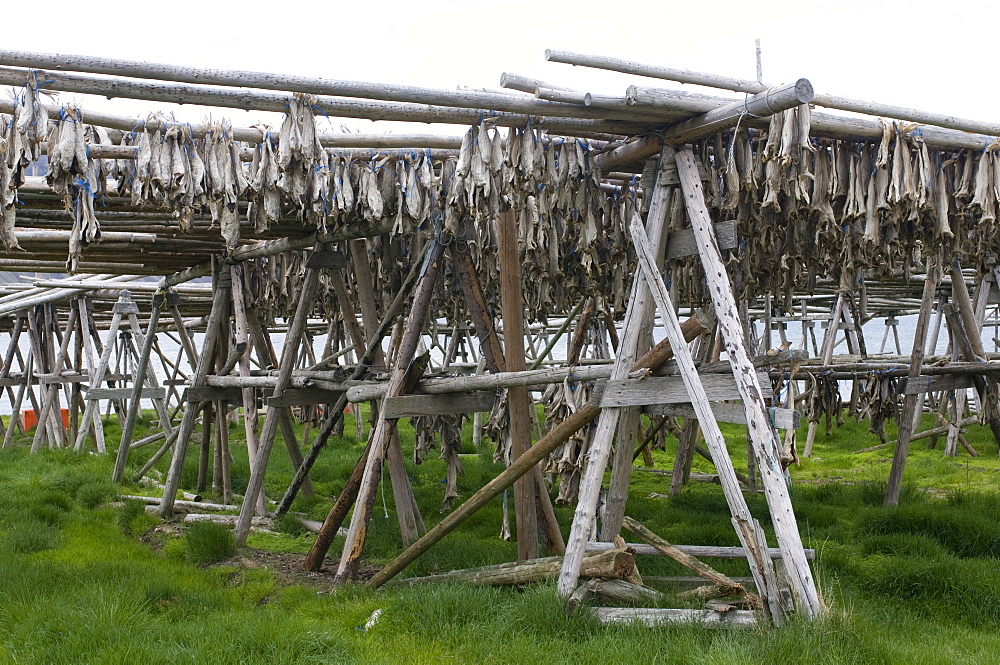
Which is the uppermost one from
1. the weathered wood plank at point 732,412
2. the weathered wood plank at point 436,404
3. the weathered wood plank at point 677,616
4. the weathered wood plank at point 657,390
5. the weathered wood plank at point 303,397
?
the weathered wood plank at point 657,390

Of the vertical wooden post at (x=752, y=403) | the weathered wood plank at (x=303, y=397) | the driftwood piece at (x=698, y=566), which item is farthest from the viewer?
the weathered wood plank at (x=303, y=397)

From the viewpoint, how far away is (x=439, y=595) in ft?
17.4

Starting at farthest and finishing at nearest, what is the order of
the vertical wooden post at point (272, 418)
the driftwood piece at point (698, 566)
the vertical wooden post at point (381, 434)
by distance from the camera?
the vertical wooden post at point (272, 418) < the vertical wooden post at point (381, 434) < the driftwood piece at point (698, 566)

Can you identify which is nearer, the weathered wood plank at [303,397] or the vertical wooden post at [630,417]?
the vertical wooden post at [630,417]

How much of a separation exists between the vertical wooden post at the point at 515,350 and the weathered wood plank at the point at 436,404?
0.22 meters

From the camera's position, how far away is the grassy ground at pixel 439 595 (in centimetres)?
445

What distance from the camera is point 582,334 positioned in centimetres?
909

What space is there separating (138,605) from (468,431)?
451 inches

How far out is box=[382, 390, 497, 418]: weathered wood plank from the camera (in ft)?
21.0

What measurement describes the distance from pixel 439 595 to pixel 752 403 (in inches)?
87.0

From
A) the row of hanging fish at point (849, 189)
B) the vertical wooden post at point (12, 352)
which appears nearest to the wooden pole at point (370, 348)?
the row of hanging fish at point (849, 189)

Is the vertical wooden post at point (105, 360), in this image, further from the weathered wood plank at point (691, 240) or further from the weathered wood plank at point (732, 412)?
the weathered wood plank at point (691, 240)

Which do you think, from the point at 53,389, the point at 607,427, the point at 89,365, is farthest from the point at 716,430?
the point at 53,389

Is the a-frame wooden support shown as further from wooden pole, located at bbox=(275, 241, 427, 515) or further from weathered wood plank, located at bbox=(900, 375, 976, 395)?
weathered wood plank, located at bbox=(900, 375, 976, 395)
